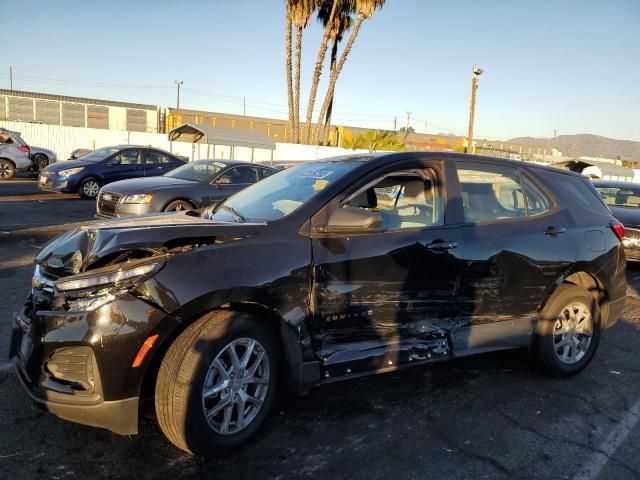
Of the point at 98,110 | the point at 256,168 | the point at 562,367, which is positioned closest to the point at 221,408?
the point at 562,367

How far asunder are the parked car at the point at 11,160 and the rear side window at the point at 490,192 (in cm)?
1924

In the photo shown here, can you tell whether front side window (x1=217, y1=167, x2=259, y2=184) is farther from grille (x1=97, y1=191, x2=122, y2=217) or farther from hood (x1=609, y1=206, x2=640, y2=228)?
hood (x1=609, y1=206, x2=640, y2=228)

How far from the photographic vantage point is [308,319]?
121 inches

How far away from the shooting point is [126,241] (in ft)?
9.11

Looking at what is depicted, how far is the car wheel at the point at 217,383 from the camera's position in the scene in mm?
2686

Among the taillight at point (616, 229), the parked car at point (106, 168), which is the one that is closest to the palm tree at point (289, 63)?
the parked car at point (106, 168)

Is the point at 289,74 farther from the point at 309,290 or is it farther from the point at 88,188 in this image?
the point at 309,290

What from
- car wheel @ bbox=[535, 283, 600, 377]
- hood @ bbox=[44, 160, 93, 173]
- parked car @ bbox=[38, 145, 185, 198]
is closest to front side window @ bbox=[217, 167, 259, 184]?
parked car @ bbox=[38, 145, 185, 198]

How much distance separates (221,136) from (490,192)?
1850 cm

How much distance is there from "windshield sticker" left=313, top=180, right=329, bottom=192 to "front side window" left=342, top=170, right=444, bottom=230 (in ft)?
0.78

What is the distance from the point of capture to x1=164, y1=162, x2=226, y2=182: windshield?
1001cm

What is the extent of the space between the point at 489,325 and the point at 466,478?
131 centimetres

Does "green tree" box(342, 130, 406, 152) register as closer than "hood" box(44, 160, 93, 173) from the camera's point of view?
No

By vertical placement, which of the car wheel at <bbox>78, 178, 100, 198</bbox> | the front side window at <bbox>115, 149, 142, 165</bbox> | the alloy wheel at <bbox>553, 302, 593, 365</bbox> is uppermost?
the front side window at <bbox>115, 149, 142, 165</bbox>
